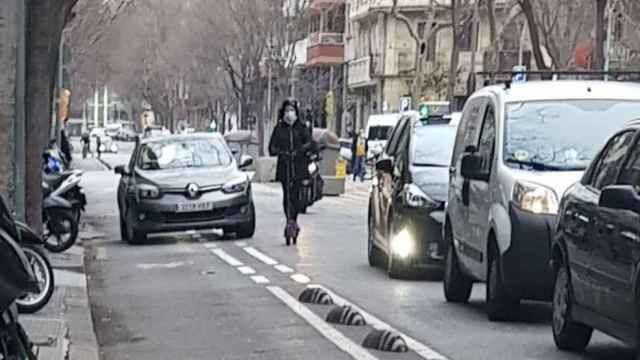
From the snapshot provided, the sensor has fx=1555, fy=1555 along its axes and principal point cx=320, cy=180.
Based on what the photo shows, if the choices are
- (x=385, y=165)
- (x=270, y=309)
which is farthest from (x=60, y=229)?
(x=270, y=309)

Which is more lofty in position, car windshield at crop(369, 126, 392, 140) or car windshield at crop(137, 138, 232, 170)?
car windshield at crop(137, 138, 232, 170)

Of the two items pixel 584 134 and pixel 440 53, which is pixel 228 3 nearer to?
pixel 440 53

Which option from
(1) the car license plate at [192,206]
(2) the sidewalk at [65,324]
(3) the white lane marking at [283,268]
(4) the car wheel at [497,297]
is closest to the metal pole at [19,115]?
(2) the sidewalk at [65,324]

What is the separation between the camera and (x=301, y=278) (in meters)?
17.4

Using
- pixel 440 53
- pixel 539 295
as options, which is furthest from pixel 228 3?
pixel 539 295

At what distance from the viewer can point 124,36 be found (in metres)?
69.0

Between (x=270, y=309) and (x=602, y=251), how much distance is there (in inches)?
186

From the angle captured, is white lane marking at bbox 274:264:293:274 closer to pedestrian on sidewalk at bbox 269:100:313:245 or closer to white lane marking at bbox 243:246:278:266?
white lane marking at bbox 243:246:278:266

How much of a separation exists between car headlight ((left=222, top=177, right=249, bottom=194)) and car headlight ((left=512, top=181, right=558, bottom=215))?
10.9 meters

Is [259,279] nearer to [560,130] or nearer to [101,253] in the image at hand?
[560,130]

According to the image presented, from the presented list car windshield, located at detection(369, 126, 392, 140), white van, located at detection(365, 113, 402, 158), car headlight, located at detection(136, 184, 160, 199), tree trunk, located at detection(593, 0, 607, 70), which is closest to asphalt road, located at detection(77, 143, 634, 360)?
car headlight, located at detection(136, 184, 160, 199)

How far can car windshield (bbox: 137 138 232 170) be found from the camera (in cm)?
2419

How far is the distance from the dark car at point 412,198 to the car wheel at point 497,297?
11.7 ft

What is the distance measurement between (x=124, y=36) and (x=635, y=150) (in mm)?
59699
